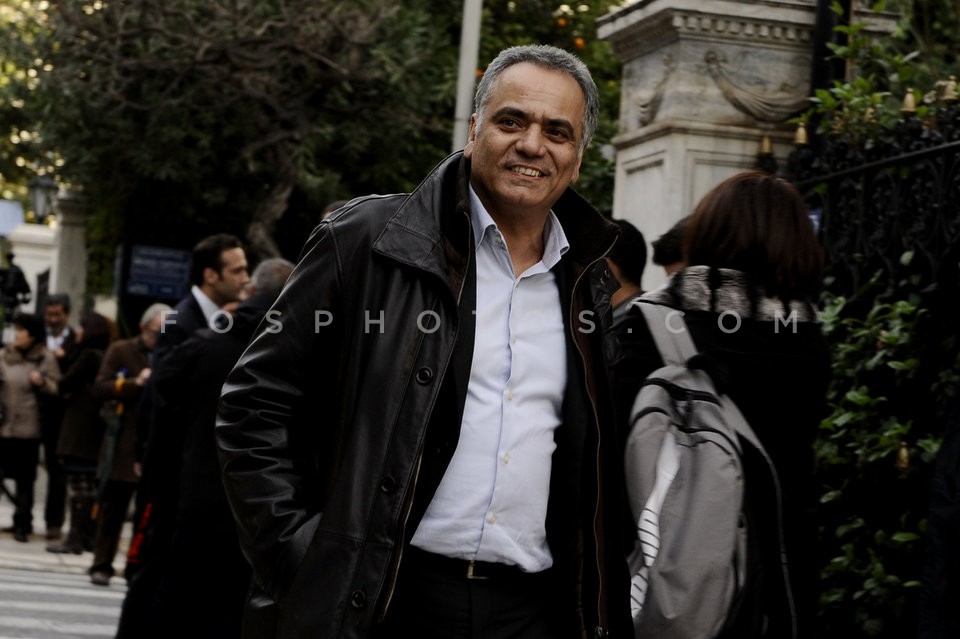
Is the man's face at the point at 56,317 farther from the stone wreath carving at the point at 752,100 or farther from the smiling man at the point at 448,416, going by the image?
the smiling man at the point at 448,416

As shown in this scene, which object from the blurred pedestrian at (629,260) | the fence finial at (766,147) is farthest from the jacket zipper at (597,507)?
the fence finial at (766,147)

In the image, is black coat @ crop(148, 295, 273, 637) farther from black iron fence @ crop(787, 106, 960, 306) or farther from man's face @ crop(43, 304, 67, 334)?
man's face @ crop(43, 304, 67, 334)

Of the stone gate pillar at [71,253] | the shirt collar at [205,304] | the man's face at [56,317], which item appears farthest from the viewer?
the stone gate pillar at [71,253]

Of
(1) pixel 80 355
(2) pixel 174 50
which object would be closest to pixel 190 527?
(1) pixel 80 355

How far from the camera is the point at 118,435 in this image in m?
11.9

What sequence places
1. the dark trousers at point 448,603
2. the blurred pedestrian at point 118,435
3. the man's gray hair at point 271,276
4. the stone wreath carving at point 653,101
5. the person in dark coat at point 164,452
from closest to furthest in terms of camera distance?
the dark trousers at point 448,603
the man's gray hair at point 271,276
the person in dark coat at point 164,452
the stone wreath carving at point 653,101
the blurred pedestrian at point 118,435

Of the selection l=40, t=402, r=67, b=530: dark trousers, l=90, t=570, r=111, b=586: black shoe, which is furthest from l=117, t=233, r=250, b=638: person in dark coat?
l=40, t=402, r=67, b=530: dark trousers

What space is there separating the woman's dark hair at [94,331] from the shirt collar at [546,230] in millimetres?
11275

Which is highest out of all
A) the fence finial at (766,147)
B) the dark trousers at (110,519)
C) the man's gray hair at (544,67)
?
the fence finial at (766,147)

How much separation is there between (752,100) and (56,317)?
10.3 m

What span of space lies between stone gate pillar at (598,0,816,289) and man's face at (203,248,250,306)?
2059 mm

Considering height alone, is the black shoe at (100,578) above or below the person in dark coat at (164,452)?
below

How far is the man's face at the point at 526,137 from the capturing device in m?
3.28

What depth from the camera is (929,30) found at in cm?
972
